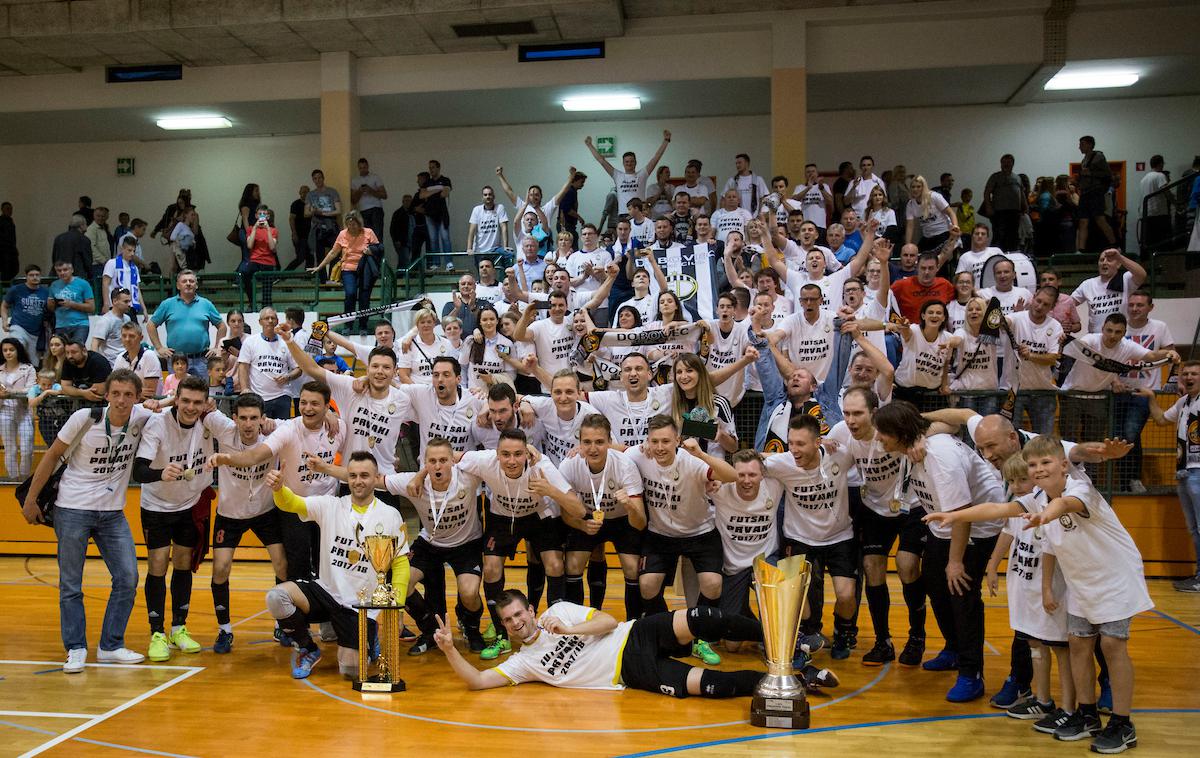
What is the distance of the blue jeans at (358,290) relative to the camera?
50.3ft

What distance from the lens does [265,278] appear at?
54.6 ft

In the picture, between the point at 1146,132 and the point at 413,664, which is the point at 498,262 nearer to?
the point at 413,664

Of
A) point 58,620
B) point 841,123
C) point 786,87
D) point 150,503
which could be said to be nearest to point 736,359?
→ point 150,503

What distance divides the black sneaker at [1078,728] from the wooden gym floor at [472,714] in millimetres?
63

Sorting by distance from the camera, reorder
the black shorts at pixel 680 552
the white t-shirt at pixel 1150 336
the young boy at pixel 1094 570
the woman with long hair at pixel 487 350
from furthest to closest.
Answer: the white t-shirt at pixel 1150 336 < the woman with long hair at pixel 487 350 < the black shorts at pixel 680 552 < the young boy at pixel 1094 570

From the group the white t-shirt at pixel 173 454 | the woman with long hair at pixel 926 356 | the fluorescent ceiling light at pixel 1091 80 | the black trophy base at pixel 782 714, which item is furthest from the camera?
the fluorescent ceiling light at pixel 1091 80

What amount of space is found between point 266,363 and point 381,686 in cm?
560

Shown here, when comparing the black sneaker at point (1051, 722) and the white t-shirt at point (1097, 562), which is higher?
the white t-shirt at point (1097, 562)

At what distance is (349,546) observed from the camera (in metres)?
7.38

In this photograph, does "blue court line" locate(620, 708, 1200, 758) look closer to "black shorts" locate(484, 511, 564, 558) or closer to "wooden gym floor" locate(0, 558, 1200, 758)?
"wooden gym floor" locate(0, 558, 1200, 758)

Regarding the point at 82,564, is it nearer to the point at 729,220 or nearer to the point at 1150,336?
the point at 729,220

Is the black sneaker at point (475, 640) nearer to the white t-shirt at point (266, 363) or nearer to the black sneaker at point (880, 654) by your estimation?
the black sneaker at point (880, 654)

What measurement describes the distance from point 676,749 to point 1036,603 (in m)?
2.37

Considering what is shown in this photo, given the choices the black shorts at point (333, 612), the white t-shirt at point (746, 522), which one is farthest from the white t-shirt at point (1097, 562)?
the black shorts at point (333, 612)
